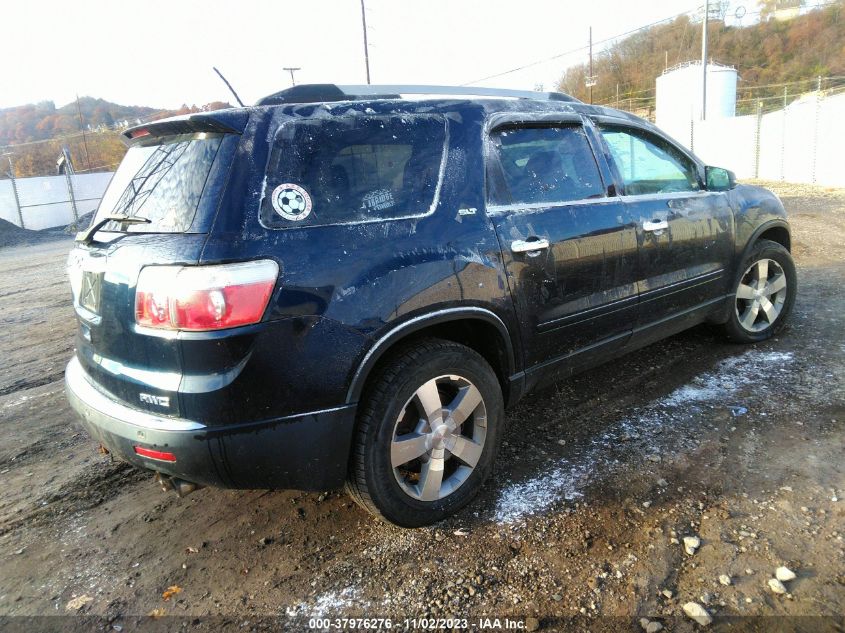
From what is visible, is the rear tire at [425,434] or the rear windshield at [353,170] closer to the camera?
the rear windshield at [353,170]

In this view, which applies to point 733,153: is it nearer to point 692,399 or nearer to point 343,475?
point 692,399

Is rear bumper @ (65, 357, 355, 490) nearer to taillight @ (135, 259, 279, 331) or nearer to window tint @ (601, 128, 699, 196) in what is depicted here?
taillight @ (135, 259, 279, 331)

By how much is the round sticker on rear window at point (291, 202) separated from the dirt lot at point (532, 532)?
4.80 ft

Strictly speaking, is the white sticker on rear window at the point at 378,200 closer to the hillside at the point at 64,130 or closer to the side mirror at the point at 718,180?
the side mirror at the point at 718,180

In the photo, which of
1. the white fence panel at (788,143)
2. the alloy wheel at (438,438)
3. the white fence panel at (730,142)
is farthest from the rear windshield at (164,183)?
the white fence panel at (730,142)

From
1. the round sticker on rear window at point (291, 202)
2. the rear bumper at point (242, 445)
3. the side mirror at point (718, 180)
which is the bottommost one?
the rear bumper at point (242, 445)

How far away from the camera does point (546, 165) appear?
3.26 metres

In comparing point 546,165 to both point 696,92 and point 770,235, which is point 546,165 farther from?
point 696,92

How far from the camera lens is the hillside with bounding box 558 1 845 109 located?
58312 mm

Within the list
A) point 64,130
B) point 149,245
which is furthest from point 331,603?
point 64,130

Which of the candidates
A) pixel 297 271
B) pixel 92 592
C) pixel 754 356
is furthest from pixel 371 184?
pixel 754 356

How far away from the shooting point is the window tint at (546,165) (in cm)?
303

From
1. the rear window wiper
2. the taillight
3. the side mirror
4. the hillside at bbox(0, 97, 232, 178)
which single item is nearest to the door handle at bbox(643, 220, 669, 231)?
the side mirror

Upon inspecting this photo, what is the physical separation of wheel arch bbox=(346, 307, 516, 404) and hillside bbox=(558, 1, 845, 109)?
58.7 metres
